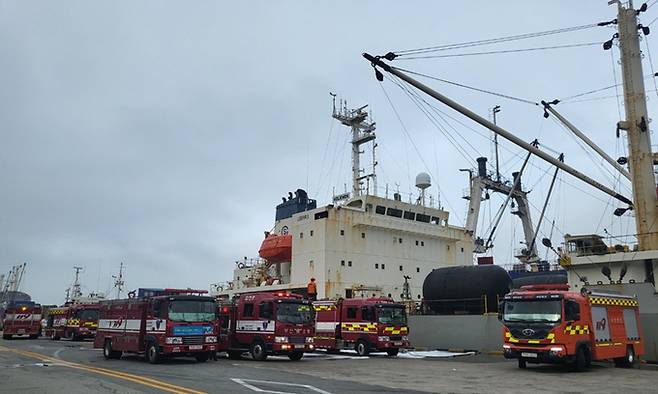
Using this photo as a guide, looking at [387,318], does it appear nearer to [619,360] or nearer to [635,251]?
[619,360]

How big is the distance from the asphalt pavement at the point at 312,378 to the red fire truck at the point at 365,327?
4.22m

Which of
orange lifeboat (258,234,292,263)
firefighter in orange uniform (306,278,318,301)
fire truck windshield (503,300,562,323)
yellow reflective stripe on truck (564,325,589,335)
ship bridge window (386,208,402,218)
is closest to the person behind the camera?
yellow reflective stripe on truck (564,325,589,335)

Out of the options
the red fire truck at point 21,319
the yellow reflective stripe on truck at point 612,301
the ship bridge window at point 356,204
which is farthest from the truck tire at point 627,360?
the red fire truck at point 21,319

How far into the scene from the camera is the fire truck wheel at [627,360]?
16909 millimetres

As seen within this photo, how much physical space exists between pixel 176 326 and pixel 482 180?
3874 cm

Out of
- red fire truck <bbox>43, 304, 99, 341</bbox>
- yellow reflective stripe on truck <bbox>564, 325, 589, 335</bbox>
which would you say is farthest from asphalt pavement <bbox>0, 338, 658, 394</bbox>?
red fire truck <bbox>43, 304, 99, 341</bbox>

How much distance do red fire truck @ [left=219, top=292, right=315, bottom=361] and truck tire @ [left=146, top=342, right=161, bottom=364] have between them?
11.0ft

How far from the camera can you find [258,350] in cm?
1950

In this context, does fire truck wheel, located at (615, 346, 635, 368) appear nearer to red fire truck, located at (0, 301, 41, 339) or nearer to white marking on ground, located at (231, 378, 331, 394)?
white marking on ground, located at (231, 378, 331, 394)

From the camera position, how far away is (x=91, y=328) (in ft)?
112

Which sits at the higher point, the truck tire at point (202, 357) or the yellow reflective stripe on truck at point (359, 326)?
the yellow reflective stripe on truck at point (359, 326)

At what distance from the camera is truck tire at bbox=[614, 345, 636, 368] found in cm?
1691

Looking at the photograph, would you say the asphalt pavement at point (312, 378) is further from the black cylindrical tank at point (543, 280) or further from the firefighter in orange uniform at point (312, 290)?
the firefighter in orange uniform at point (312, 290)

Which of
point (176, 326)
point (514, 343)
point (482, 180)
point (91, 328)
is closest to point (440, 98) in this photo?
point (514, 343)
